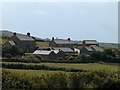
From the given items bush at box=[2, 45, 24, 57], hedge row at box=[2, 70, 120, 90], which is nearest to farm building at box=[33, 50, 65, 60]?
bush at box=[2, 45, 24, 57]

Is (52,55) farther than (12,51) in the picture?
Yes

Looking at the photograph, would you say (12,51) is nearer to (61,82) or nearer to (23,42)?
(23,42)

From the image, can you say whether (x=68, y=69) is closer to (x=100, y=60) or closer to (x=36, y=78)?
(x=36, y=78)

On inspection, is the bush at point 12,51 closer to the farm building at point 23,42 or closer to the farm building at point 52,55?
the farm building at point 52,55

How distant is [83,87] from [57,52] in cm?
2421

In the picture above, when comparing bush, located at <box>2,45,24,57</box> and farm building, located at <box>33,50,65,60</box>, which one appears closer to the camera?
bush, located at <box>2,45,24,57</box>

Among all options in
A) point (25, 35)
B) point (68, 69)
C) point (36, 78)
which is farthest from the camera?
point (25, 35)

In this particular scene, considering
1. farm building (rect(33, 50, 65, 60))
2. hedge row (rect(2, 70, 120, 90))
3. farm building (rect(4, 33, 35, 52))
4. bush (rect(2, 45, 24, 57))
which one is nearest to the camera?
hedge row (rect(2, 70, 120, 90))

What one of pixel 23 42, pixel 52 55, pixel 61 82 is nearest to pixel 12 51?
pixel 52 55

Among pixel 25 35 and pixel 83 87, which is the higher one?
pixel 25 35

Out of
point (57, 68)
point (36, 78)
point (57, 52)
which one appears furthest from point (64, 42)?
point (36, 78)

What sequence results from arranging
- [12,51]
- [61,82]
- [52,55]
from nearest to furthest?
[61,82]
[12,51]
[52,55]

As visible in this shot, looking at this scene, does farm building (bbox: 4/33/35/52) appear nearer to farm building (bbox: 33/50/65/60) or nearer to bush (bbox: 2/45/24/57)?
farm building (bbox: 33/50/65/60)

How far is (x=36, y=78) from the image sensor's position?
62.4 ft
